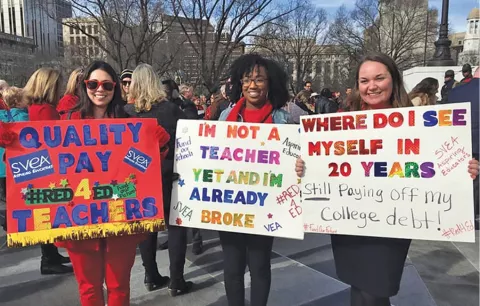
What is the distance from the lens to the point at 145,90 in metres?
3.48

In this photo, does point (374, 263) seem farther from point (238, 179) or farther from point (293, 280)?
point (293, 280)

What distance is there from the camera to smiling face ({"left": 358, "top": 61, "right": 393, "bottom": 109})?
2.33 meters

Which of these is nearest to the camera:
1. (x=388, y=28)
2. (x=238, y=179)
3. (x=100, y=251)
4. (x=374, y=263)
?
(x=374, y=263)

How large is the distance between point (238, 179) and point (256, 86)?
0.65 meters

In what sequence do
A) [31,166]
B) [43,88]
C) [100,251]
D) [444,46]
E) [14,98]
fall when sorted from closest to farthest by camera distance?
[31,166]
[100,251]
[43,88]
[14,98]
[444,46]

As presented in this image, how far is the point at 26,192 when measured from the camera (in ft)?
7.99

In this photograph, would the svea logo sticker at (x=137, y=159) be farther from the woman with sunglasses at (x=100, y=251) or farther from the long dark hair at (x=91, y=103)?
the long dark hair at (x=91, y=103)

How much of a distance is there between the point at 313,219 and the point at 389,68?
3.32 ft

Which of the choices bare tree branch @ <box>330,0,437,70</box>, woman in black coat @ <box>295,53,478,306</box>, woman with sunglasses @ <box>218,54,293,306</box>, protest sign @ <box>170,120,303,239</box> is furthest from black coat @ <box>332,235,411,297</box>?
bare tree branch @ <box>330,0,437,70</box>

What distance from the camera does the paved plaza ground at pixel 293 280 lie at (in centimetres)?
352

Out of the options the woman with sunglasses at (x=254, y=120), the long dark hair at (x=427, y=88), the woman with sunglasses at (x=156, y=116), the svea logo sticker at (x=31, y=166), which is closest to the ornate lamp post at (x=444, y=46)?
the long dark hair at (x=427, y=88)

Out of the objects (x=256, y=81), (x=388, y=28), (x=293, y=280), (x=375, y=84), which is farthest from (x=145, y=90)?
(x=388, y=28)

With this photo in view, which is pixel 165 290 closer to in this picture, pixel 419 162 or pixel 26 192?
pixel 26 192

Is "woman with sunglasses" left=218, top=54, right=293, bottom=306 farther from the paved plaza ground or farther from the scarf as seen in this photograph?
the paved plaza ground
